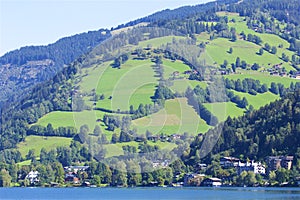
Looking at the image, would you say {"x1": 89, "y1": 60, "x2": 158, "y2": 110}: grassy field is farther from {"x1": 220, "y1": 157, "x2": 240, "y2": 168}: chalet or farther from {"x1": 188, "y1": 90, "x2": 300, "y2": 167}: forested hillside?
{"x1": 220, "y1": 157, "x2": 240, "y2": 168}: chalet

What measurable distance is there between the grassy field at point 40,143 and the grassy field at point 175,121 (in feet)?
49.3

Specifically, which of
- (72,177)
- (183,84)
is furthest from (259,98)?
(72,177)

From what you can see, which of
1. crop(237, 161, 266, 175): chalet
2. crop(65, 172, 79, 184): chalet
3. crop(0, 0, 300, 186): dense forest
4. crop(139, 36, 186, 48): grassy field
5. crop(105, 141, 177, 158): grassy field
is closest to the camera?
crop(237, 161, 266, 175): chalet

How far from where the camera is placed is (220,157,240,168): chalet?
119 meters

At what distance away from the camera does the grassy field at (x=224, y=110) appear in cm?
16014

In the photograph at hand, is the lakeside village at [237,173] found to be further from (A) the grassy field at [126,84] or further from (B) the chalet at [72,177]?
(A) the grassy field at [126,84]

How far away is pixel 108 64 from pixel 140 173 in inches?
2214

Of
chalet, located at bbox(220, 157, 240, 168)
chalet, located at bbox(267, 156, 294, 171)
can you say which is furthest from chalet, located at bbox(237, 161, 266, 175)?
chalet, located at bbox(267, 156, 294, 171)

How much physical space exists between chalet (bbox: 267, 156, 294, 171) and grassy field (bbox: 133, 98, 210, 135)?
2813cm

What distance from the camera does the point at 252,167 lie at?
114562mm

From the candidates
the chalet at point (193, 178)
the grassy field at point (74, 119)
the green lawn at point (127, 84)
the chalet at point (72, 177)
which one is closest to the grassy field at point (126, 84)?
the green lawn at point (127, 84)

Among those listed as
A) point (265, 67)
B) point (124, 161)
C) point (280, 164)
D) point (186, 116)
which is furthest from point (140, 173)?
point (265, 67)

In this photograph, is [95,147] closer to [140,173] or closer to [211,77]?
[140,173]

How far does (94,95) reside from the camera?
514 feet
